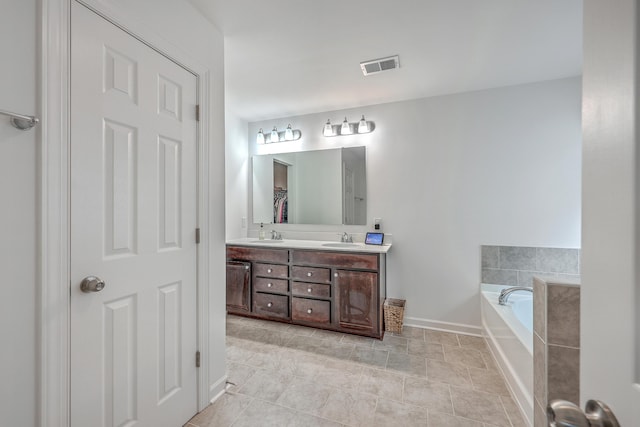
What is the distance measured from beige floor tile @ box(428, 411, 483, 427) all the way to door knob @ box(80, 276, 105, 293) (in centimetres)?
184

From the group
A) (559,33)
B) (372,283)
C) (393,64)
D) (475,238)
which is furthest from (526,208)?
(393,64)

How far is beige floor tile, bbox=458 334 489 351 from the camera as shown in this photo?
8.27 ft

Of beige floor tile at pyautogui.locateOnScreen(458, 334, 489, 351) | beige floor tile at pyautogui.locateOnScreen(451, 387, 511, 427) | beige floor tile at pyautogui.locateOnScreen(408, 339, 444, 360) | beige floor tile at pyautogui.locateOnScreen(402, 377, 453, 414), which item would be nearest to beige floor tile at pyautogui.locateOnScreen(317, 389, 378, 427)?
beige floor tile at pyautogui.locateOnScreen(402, 377, 453, 414)

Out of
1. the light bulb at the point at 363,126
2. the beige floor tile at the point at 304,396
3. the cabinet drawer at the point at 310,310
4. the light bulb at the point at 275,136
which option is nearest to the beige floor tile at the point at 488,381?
the beige floor tile at the point at 304,396

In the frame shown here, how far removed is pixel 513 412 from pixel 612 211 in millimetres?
1888

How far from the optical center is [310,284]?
281 cm

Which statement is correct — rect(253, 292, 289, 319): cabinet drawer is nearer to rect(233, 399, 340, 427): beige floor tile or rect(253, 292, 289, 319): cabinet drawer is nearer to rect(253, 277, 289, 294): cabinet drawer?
rect(253, 277, 289, 294): cabinet drawer

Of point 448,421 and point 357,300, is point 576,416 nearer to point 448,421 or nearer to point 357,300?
point 448,421

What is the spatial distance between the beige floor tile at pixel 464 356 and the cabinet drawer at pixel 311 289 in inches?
45.5

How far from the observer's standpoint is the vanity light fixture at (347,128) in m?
3.10

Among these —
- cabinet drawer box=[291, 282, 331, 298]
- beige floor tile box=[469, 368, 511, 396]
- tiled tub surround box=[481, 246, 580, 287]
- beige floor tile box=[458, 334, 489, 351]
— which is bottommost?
beige floor tile box=[458, 334, 489, 351]

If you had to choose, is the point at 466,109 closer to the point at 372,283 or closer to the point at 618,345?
the point at 372,283

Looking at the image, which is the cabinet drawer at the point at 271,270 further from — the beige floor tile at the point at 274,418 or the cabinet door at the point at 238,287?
the beige floor tile at the point at 274,418

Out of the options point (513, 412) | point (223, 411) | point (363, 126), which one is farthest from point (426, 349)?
point (363, 126)
